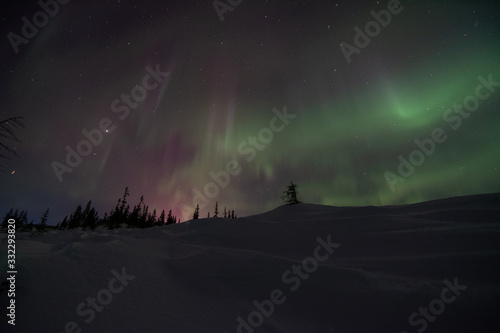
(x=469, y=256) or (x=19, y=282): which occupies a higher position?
(x=469, y=256)

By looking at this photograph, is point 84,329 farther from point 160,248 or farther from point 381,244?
point 381,244

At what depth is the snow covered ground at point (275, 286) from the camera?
3104 millimetres

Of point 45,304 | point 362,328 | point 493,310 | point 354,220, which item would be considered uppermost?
point 354,220

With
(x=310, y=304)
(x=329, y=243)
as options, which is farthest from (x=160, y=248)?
(x=329, y=243)

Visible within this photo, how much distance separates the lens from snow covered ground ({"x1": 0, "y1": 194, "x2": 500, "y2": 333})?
310 centimetres

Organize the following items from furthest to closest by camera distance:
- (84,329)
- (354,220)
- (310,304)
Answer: (354,220) < (310,304) < (84,329)

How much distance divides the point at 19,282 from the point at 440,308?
22.6 ft

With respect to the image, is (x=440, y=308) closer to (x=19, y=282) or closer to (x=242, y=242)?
(x=242, y=242)

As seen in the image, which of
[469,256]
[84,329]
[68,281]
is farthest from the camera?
[469,256]

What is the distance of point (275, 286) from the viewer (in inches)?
181

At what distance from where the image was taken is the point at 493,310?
306cm

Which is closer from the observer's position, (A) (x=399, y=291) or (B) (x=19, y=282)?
(B) (x=19, y=282)

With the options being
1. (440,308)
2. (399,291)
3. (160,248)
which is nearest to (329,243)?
(399,291)

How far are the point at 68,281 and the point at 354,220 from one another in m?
9.17
